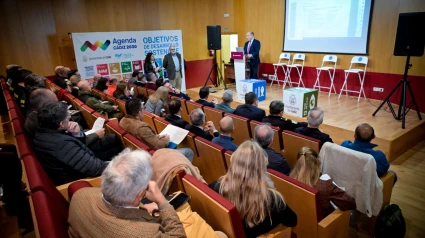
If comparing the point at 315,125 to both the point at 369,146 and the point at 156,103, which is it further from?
the point at 156,103

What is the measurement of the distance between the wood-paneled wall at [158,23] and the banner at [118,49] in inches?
20.4

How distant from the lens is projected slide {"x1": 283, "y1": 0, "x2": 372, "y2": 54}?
6.29 m

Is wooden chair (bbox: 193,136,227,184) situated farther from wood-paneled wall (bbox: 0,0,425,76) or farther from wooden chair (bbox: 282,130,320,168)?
wood-paneled wall (bbox: 0,0,425,76)

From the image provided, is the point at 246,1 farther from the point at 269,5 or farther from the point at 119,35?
the point at 119,35

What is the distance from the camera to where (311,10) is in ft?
23.5

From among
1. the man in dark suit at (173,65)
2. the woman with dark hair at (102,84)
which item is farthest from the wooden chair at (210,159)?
the man in dark suit at (173,65)

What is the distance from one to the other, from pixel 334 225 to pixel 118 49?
688 cm

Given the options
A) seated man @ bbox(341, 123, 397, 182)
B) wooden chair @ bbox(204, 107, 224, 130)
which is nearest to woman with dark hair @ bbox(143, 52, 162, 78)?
wooden chair @ bbox(204, 107, 224, 130)

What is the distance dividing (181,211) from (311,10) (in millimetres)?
7222

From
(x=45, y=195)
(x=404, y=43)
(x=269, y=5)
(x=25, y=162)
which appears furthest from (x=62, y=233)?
(x=269, y=5)

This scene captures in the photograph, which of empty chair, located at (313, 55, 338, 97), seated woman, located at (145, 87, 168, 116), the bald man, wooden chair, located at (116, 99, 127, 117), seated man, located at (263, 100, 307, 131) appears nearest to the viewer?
the bald man

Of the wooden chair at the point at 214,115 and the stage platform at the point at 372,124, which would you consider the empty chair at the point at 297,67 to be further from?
the wooden chair at the point at 214,115

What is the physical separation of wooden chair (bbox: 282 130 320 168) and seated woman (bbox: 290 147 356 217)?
1.57 ft

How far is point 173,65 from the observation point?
757 centimetres
